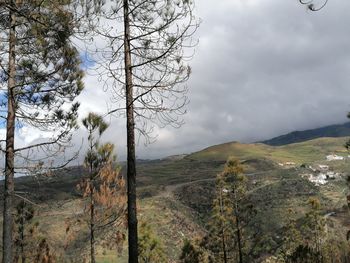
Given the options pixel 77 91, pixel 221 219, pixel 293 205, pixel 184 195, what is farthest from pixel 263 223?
pixel 77 91

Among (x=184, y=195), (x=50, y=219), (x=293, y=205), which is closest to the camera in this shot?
(x=50, y=219)

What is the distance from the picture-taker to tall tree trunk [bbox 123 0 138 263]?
10.7 meters

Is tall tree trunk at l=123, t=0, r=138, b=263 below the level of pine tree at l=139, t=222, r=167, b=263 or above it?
above

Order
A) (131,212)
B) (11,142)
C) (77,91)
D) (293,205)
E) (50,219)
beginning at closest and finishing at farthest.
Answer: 1. (131,212)
2. (11,142)
3. (77,91)
4. (50,219)
5. (293,205)

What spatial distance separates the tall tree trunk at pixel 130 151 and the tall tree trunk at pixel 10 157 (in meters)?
3.15

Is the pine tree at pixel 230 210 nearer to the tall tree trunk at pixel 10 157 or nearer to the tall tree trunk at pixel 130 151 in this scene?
the tall tree trunk at pixel 10 157

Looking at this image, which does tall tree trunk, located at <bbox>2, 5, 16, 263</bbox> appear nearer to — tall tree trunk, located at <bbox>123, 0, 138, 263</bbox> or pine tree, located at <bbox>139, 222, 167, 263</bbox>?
tall tree trunk, located at <bbox>123, 0, 138, 263</bbox>

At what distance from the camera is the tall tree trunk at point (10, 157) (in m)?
12.1

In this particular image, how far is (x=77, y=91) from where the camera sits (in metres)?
14.7

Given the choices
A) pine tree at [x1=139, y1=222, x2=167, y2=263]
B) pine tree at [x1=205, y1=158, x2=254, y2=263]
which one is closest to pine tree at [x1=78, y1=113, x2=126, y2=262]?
pine tree at [x1=205, y1=158, x2=254, y2=263]

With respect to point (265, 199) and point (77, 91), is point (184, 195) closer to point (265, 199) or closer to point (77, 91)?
point (265, 199)

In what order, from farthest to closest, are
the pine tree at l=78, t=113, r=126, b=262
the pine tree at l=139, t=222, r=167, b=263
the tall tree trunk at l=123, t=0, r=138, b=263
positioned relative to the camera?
the pine tree at l=139, t=222, r=167, b=263, the pine tree at l=78, t=113, r=126, b=262, the tall tree trunk at l=123, t=0, r=138, b=263

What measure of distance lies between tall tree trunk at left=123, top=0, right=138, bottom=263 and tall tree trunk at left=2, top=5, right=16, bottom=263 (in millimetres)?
3155

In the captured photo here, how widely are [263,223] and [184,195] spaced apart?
42.4 metres
